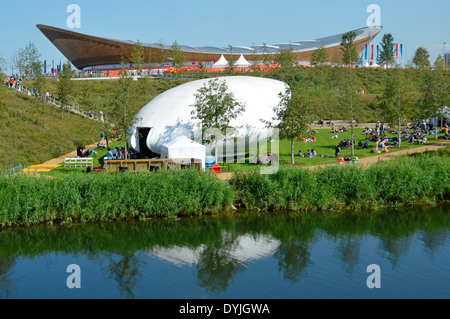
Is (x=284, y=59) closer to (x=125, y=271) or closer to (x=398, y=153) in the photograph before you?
(x=398, y=153)

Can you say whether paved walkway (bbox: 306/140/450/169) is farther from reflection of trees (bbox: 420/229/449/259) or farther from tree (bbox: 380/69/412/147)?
reflection of trees (bbox: 420/229/449/259)

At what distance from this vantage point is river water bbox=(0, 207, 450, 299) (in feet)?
38.3

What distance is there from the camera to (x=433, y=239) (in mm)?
15727

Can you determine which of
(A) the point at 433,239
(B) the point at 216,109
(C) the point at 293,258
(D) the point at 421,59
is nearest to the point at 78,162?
(B) the point at 216,109

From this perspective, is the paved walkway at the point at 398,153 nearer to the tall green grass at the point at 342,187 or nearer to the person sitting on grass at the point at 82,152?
the tall green grass at the point at 342,187

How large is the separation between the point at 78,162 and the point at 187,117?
6189 millimetres

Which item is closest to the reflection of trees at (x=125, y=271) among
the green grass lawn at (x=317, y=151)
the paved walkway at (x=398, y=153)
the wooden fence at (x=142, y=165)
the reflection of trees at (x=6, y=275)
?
the reflection of trees at (x=6, y=275)

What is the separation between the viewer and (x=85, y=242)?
51.4 ft

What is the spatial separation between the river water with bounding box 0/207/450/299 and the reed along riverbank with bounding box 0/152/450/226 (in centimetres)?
57

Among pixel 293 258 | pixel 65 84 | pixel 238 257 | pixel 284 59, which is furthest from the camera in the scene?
pixel 284 59

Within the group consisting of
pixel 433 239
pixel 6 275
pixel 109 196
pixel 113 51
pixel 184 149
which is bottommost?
pixel 6 275
